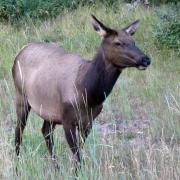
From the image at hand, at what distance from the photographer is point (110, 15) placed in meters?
13.9

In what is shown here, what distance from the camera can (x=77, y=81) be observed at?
6898mm

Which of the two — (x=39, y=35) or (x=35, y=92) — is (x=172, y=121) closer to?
(x=35, y=92)

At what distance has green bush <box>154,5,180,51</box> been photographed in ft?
38.2

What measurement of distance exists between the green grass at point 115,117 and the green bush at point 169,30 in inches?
6.0

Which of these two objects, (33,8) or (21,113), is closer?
(21,113)

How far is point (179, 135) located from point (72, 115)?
1499 millimetres

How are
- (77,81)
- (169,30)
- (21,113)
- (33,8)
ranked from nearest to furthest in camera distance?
1. (77,81)
2. (21,113)
3. (169,30)
4. (33,8)

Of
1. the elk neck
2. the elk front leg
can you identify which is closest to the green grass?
the elk front leg

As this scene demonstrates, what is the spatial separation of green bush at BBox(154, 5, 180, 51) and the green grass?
0.50 feet

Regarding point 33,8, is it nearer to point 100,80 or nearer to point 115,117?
point 115,117

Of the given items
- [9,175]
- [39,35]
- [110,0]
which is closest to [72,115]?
[9,175]

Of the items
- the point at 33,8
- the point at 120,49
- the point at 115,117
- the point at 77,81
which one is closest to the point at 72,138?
the point at 77,81

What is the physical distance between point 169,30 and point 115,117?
3502 mm

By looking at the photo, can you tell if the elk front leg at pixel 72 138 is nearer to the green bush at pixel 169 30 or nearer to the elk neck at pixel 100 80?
the elk neck at pixel 100 80
